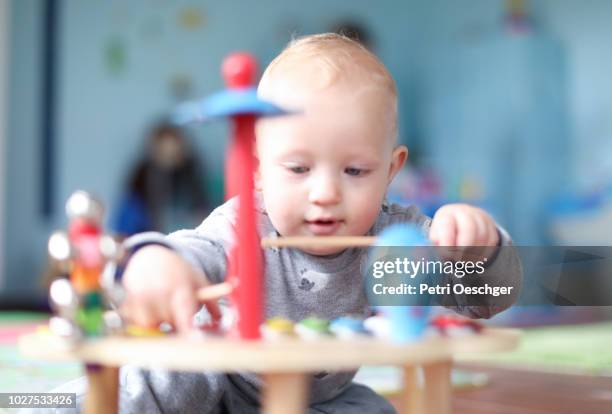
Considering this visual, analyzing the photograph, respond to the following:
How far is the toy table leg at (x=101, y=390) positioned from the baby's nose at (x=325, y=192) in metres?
0.24

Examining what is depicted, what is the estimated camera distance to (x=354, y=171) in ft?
2.83

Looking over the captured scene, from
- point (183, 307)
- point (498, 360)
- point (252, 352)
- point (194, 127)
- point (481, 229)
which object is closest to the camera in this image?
point (252, 352)

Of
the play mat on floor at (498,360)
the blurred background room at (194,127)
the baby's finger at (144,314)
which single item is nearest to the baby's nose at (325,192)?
the baby's finger at (144,314)

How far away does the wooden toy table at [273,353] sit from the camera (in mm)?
597

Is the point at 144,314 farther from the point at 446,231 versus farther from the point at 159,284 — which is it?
the point at 446,231

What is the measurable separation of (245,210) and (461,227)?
8.7 inches

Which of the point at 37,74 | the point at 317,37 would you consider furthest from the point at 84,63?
the point at 317,37

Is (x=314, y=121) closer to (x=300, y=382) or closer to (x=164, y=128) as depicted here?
(x=300, y=382)

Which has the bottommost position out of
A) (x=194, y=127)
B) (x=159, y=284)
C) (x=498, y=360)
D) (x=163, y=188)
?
(x=498, y=360)

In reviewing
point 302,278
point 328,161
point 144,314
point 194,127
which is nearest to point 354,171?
point 328,161

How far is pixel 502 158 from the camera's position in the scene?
13.7 ft

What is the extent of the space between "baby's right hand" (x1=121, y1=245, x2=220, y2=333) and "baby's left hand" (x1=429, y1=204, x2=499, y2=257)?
0.74ft

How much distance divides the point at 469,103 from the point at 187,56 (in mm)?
1372

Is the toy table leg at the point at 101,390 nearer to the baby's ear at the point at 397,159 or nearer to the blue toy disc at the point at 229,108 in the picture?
the blue toy disc at the point at 229,108
